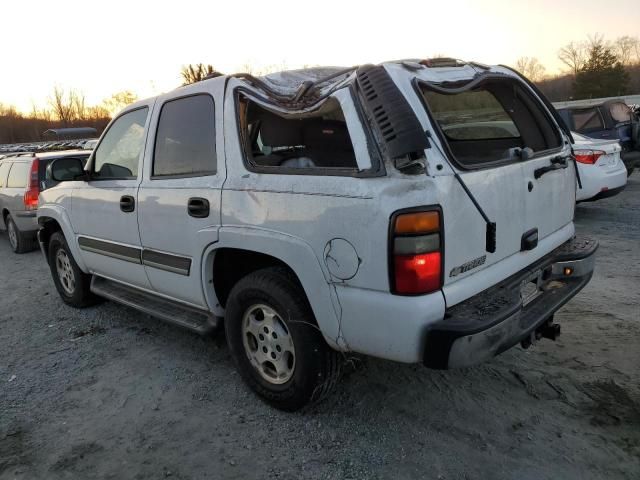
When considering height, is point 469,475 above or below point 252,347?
below

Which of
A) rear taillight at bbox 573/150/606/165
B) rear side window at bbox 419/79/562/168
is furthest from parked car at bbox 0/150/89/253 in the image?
rear taillight at bbox 573/150/606/165

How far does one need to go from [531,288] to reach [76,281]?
13.9 feet

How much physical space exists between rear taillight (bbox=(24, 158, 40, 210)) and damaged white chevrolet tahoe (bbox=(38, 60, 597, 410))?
4.76m

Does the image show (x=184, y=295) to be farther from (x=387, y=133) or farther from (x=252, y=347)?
(x=387, y=133)

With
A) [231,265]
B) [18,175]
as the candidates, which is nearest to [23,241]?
[18,175]

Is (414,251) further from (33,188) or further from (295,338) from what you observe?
(33,188)

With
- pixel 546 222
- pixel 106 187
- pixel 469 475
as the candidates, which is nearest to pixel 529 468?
pixel 469 475

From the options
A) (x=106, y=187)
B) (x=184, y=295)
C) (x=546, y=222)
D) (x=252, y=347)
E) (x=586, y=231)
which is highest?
(x=106, y=187)

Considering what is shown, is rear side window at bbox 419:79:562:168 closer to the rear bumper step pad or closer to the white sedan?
the rear bumper step pad

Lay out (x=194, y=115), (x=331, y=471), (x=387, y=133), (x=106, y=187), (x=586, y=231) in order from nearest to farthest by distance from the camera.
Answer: (x=387, y=133) < (x=331, y=471) < (x=194, y=115) < (x=106, y=187) < (x=586, y=231)

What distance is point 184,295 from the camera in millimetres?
3578

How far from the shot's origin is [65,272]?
5305 millimetres

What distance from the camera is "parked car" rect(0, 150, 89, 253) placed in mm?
8250

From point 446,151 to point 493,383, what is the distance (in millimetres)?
1681
